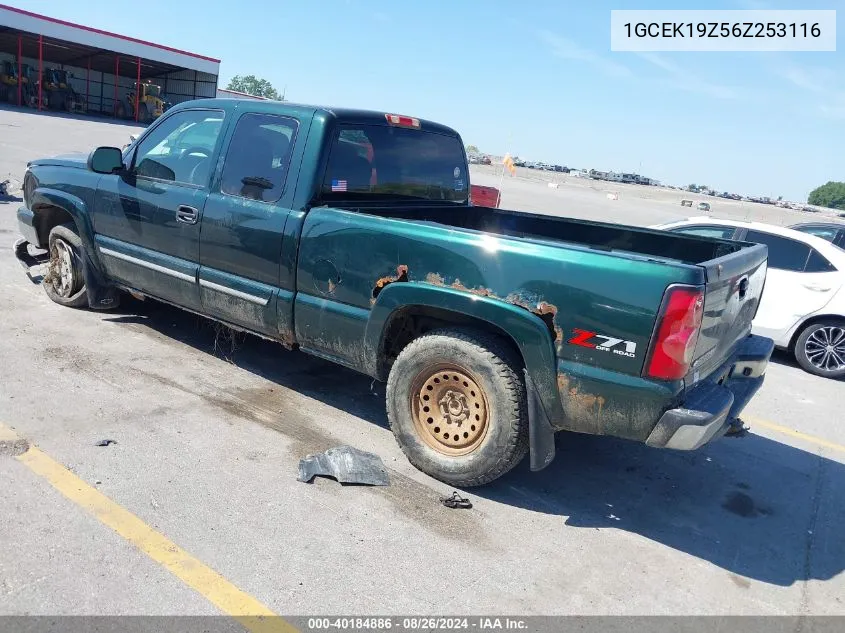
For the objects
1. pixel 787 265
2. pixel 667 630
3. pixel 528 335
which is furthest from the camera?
pixel 787 265

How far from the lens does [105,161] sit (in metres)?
5.10

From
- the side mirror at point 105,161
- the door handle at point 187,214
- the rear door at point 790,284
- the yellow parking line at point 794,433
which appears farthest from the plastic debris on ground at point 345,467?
the rear door at point 790,284

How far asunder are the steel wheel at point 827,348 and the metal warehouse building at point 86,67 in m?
34.6

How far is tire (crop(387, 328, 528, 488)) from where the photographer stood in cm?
348

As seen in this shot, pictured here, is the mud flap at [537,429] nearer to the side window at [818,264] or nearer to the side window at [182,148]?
the side window at [182,148]

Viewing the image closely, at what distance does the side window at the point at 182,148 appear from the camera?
470cm

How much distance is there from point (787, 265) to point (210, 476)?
6618 mm

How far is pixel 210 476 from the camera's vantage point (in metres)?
3.56

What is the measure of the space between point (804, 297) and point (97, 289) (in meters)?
7.11

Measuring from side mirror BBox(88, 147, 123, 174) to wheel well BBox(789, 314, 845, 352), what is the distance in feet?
22.8

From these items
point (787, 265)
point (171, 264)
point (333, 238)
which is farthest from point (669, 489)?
point (787, 265)

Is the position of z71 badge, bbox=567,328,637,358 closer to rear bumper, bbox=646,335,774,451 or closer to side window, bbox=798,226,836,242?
rear bumper, bbox=646,335,774,451

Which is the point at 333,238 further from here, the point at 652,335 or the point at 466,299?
the point at 652,335

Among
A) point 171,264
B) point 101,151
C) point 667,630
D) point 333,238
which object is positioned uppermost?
point 101,151
